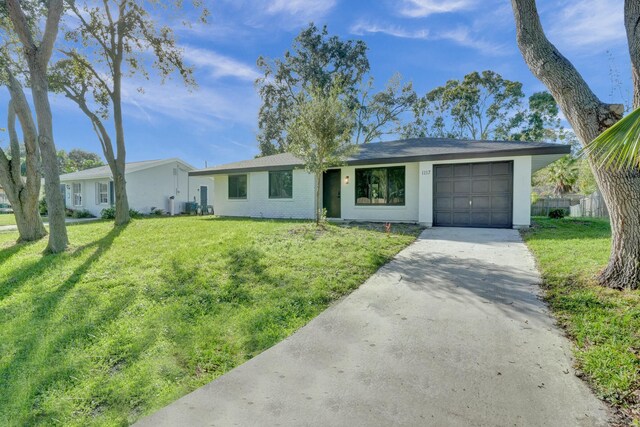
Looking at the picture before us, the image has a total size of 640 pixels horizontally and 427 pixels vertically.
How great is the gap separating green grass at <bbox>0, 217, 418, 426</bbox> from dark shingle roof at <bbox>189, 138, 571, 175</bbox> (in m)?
4.51

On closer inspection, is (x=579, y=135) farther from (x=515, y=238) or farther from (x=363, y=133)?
(x=363, y=133)

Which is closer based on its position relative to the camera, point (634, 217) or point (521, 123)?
point (634, 217)

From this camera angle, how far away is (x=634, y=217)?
13.3 feet

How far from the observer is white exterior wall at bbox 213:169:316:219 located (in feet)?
45.5

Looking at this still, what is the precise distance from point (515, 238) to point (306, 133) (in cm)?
635

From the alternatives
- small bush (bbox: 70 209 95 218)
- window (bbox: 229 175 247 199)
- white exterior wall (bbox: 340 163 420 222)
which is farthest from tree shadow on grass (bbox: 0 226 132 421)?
small bush (bbox: 70 209 95 218)

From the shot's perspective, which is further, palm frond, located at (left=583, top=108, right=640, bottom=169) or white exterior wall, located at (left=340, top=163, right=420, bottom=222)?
white exterior wall, located at (left=340, top=163, right=420, bottom=222)

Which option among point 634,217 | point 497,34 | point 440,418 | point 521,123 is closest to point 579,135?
point 634,217

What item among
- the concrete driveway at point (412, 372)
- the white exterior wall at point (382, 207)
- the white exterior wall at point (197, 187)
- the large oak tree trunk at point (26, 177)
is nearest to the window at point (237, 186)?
the white exterior wall at point (382, 207)

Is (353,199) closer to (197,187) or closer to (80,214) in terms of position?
(197,187)

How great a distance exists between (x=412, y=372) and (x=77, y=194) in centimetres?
2575

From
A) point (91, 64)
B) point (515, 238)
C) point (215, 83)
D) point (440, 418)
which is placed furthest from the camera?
point (215, 83)

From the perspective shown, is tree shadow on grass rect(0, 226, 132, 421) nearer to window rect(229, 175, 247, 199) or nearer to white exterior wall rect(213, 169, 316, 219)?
white exterior wall rect(213, 169, 316, 219)

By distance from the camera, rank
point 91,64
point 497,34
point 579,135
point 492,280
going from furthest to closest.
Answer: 1. point 91,64
2. point 497,34
3. point 492,280
4. point 579,135
